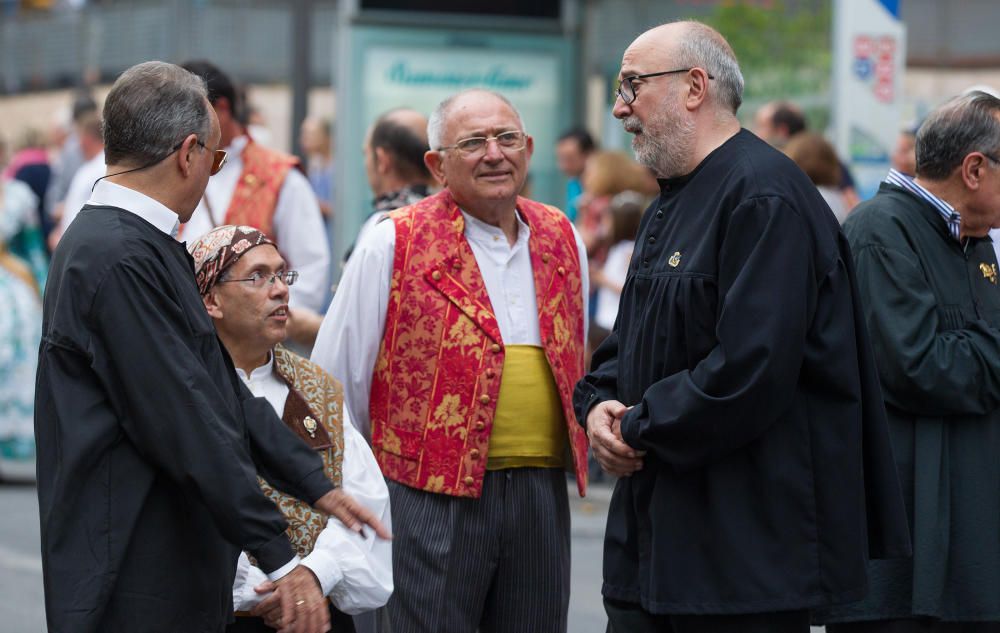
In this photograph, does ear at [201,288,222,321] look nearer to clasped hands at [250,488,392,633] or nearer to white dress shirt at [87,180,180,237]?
clasped hands at [250,488,392,633]

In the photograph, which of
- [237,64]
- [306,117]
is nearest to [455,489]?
[306,117]

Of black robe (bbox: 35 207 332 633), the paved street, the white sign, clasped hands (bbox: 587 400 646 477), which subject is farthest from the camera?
the white sign

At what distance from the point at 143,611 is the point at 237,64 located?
21.2 meters

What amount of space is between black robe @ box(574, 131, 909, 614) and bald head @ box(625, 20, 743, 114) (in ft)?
0.57

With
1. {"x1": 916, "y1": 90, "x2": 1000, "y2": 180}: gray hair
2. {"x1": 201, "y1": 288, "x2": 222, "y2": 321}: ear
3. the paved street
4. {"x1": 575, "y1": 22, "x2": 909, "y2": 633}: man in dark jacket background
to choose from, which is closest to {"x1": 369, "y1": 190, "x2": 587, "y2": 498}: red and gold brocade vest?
{"x1": 201, "y1": 288, "x2": 222, "y2": 321}: ear

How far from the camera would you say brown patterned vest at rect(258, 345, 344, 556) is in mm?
4363

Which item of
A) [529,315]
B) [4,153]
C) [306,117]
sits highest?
[529,315]

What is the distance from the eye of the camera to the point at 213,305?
15.0ft

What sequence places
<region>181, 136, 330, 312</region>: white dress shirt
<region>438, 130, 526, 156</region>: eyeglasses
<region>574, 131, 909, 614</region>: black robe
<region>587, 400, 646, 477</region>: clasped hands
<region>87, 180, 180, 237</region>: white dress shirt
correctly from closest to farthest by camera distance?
<region>87, 180, 180, 237</region>: white dress shirt → <region>574, 131, 909, 614</region>: black robe → <region>587, 400, 646, 477</region>: clasped hands → <region>438, 130, 526, 156</region>: eyeglasses → <region>181, 136, 330, 312</region>: white dress shirt

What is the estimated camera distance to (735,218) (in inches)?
Result: 153

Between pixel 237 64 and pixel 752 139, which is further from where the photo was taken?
pixel 237 64

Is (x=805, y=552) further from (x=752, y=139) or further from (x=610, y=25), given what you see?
(x=610, y=25)

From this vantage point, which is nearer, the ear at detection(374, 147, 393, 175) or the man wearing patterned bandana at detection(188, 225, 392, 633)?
the man wearing patterned bandana at detection(188, 225, 392, 633)

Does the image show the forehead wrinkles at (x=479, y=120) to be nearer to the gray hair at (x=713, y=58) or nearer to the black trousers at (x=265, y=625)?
the gray hair at (x=713, y=58)
